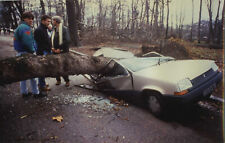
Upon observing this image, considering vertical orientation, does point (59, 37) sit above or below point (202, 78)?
above

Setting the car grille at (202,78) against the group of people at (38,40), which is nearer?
the car grille at (202,78)

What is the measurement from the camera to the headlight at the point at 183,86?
2.49 metres

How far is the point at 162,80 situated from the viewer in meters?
2.70

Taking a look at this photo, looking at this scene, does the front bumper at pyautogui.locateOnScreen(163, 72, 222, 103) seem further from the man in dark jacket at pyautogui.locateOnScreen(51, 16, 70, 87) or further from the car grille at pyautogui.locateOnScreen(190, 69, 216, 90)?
the man in dark jacket at pyautogui.locateOnScreen(51, 16, 70, 87)

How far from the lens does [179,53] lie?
482cm

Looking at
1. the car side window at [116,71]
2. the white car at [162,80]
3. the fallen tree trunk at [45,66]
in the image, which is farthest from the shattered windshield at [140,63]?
the fallen tree trunk at [45,66]

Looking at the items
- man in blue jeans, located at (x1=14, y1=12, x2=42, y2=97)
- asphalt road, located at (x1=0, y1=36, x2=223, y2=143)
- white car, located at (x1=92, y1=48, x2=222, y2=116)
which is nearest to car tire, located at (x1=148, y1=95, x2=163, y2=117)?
white car, located at (x1=92, y1=48, x2=222, y2=116)

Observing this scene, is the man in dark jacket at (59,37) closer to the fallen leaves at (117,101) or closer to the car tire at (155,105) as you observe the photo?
the fallen leaves at (117,101)

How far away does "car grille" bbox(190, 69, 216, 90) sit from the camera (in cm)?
260

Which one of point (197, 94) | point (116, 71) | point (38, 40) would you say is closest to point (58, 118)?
point (116, 71)

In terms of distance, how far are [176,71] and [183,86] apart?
0.42m

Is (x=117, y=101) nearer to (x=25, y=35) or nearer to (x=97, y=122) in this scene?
(x=97, y=122)

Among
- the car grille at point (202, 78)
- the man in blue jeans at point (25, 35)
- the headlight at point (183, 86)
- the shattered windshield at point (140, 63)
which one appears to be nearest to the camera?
the headlight at point (183, 86)

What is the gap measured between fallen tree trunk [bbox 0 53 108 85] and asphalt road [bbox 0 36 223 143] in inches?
27.6
